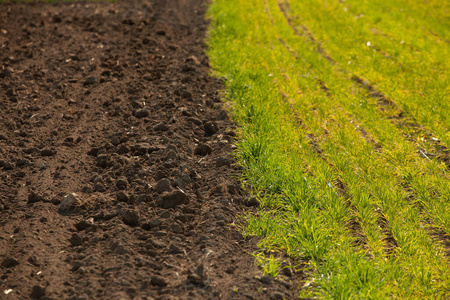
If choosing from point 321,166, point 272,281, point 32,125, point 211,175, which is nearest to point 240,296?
point 272,281

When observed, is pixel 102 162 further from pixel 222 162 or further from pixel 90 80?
pixel 90 80

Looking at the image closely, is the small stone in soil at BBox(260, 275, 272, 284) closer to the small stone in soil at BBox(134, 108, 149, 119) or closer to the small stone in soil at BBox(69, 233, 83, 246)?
the small stone in soil at BBox(69, 233, 83, 246)

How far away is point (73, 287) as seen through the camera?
3.12m

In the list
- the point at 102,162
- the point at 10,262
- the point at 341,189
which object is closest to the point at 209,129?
the point at 102,162

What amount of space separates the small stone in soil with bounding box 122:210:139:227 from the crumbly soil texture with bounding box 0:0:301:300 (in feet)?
0.04

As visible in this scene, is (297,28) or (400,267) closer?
(400,267)

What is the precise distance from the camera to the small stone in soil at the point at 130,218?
3.77 metres

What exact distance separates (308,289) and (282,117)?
2976mm

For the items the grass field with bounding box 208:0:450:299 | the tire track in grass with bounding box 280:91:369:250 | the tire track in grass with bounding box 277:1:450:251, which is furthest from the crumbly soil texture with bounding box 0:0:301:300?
the tire track in grass with bounding box 277:1:450:251

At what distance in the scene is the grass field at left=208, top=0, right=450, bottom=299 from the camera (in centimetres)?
343

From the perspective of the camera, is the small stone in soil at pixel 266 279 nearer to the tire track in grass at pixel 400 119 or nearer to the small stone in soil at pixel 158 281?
the small stone in soil at pixel 158 281

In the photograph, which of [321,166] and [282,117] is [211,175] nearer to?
[321,166]

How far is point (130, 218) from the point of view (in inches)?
149

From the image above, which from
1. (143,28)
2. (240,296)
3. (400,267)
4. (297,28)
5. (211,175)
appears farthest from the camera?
(297,28)
